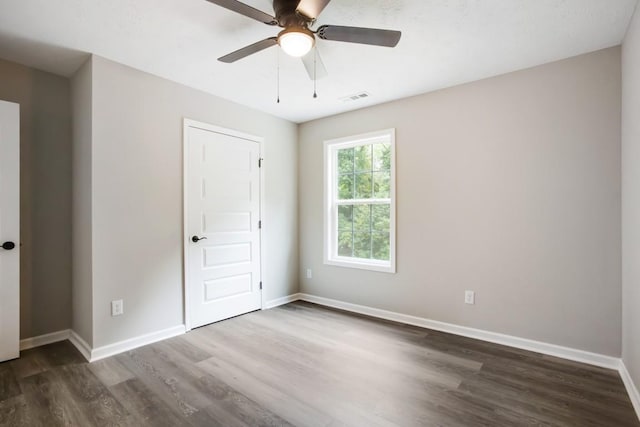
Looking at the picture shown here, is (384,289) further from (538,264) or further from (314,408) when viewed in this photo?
(314,408)

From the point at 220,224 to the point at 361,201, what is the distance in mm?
1708

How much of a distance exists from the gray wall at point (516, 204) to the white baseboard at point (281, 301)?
114cm

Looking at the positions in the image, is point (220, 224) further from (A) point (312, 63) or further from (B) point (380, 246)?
(A) point (312, 63)

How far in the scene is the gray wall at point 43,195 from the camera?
2832 mm

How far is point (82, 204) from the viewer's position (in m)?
2.83

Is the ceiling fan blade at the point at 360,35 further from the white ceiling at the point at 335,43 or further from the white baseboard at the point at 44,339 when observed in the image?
the white baseboard at the point at 44,339

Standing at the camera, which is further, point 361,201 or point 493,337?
point 361,201

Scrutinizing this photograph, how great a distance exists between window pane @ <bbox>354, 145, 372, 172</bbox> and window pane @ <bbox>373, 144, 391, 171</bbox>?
8 centimetres

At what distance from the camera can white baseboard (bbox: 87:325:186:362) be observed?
2.64m

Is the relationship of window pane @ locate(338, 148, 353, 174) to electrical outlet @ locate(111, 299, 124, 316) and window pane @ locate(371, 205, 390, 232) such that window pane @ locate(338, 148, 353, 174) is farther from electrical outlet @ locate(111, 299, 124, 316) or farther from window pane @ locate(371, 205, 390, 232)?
electrical outlet @ locate(111, 299, 124, 316)

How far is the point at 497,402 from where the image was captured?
204 cm

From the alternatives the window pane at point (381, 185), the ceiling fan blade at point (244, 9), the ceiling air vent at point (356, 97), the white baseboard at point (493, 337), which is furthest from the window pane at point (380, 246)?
the ceiling fan blade at point (244, 9)

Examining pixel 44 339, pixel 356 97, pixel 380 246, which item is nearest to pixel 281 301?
pixel 380 246

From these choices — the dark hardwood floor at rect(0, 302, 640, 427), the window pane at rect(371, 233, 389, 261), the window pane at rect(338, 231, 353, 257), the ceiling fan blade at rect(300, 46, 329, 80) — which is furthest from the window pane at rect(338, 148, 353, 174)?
the dark hardwood floor at rect(0, 302, 640, 427)
